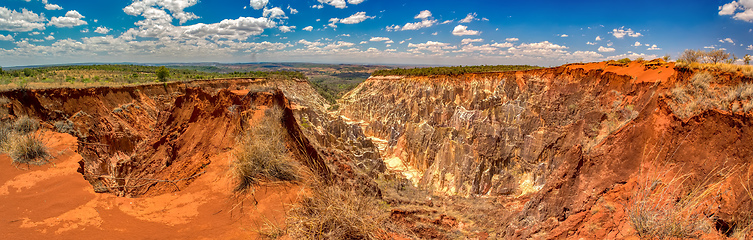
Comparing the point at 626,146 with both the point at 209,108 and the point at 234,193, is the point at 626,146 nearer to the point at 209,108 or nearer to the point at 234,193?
the point at 234,193

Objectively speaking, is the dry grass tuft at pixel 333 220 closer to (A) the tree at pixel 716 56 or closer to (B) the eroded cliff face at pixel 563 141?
(B) the eroded cliff face at pixel 563 141

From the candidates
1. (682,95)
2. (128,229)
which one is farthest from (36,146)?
(682,95)

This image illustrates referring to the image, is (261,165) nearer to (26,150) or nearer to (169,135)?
(169,135)

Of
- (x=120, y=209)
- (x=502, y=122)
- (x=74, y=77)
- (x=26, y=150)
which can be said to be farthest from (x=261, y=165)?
(x=74, y=77)

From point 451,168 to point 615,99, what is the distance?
1225 centimetres

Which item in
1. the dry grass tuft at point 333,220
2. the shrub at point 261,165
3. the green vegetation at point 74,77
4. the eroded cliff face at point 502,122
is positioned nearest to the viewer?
the dry grass tuft at point 333,220

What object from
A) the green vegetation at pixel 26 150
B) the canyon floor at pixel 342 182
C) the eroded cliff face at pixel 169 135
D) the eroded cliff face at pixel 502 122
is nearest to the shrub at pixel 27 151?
the green vegetation at pixel 26 150

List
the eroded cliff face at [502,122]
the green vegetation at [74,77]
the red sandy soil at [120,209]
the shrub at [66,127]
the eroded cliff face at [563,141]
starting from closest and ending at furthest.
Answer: the red sandy soil at [120,209], the eroded cliff face at [563,141], the shrub at [66,127], the eroded cliff face at [502,122], the green vegetation at [74,77]

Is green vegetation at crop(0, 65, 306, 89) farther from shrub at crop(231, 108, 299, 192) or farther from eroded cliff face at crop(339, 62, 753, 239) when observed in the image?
eroded cliff face at crop(339, 62, 753, 239)

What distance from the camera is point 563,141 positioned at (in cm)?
1722

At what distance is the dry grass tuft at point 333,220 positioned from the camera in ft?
12.8

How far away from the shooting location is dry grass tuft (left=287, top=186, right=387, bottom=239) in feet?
12.8

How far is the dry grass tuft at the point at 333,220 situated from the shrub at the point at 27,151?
21.0 feet

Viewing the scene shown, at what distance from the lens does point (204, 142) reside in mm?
8297
